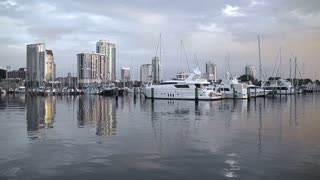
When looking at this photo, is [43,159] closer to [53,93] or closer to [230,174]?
[230,174]

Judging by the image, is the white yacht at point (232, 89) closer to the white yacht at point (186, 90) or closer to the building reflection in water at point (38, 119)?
the white yacht at point (186, 90)

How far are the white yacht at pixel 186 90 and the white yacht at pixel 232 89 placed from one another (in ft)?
25.8

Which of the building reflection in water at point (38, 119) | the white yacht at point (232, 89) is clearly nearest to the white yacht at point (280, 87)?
the white yacht at point (232, 89)

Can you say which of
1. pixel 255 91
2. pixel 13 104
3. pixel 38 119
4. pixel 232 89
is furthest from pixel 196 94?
pixel 38 119

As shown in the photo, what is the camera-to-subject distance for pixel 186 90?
3396 inches

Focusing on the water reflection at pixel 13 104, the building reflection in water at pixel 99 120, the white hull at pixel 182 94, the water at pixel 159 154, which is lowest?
the water reflection at pixel 13 104

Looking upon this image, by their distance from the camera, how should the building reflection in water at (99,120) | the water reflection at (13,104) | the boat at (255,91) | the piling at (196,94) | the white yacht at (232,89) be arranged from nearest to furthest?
the building reflection in water at (99,120) < the water reflection at (13,104) < the piling at (196,94) < the white yacht at (232,89) < the boat at (255,91)

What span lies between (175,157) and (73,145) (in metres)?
5.89

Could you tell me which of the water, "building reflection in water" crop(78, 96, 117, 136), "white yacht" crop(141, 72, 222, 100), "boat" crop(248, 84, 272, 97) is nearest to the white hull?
"white yacht" crop(141, 72, 222, 100)

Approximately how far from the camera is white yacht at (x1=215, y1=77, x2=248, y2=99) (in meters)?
96.0

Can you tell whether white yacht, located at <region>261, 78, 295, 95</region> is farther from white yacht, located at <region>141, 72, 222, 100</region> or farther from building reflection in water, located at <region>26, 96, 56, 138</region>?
building reflection in water, located at <region>26, 96, 56, 138</region>

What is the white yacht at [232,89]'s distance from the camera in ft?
315

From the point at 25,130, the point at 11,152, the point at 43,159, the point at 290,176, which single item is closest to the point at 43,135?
the point at 25,130

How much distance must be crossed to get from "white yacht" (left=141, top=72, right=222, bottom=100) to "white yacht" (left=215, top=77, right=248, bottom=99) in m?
7.86
